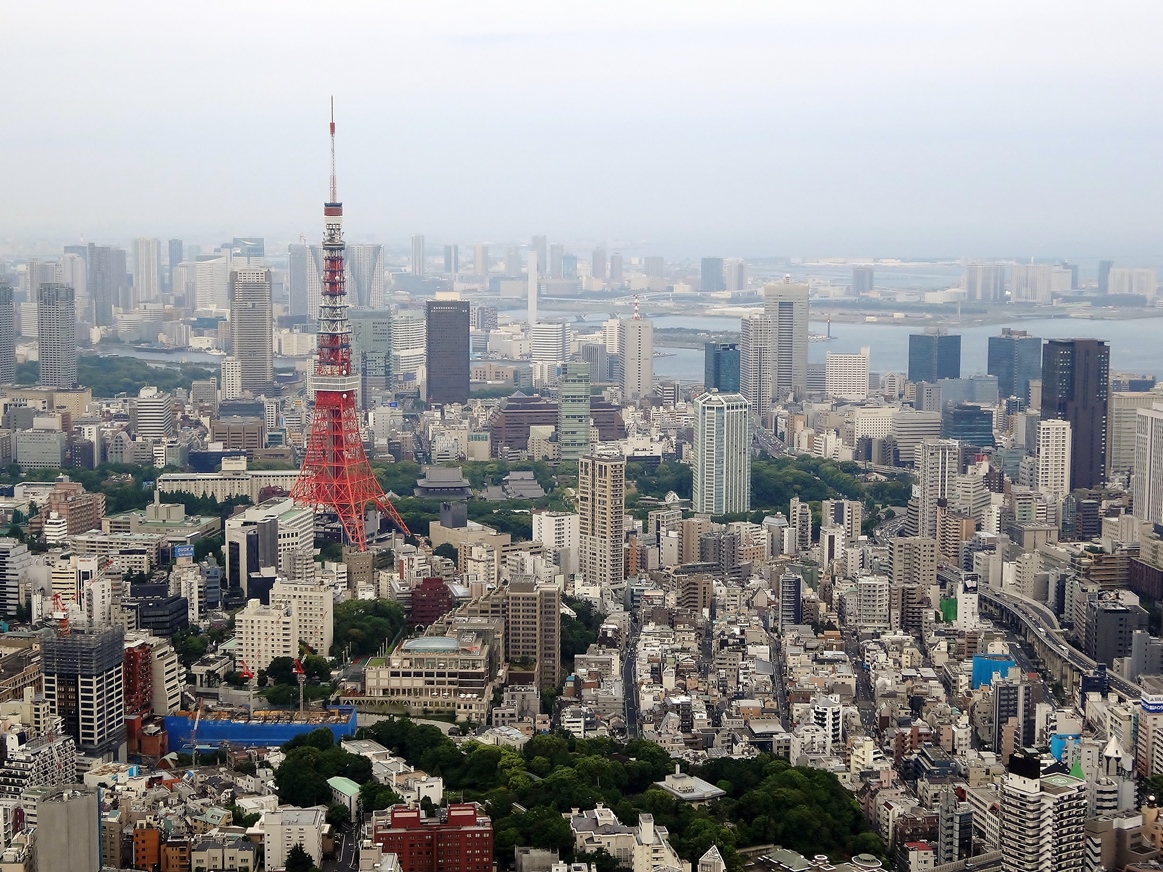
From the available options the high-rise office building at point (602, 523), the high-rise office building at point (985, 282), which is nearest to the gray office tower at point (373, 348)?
the high-rise office building at point (602, 523)

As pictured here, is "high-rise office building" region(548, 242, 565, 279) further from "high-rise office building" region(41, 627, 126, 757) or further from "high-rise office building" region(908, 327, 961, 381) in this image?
"high-rise office building" region(41, 627, 126, 757)

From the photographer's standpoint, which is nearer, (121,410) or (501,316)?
(121,410)

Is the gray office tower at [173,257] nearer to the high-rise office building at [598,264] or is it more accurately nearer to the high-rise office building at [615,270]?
the high-rise office building at [598,264]

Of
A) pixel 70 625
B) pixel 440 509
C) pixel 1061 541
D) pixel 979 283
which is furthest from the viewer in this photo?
pixel 979 283

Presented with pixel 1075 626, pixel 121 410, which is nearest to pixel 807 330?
pixel 121 410

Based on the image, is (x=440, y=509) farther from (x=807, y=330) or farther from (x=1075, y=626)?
(x=807, y=330)

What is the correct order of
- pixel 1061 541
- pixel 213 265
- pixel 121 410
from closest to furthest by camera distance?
1. pixel 1061 541
2. pixel 121 410
3. pixel 213 265
